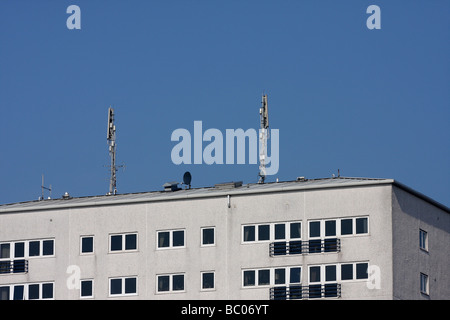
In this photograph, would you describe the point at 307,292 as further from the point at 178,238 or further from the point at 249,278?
the point at 178,238

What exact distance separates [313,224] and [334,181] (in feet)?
14.6

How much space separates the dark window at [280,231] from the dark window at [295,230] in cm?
52

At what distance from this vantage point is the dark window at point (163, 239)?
78.1 m

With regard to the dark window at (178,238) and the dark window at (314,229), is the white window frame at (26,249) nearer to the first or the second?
the dark window at (178,238)

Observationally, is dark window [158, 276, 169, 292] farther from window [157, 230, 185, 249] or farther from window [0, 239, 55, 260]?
window [0, 239, 55, 260]

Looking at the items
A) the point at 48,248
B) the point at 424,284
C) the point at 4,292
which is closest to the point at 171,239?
the point at 48,248

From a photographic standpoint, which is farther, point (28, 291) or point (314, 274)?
point (28, 291)

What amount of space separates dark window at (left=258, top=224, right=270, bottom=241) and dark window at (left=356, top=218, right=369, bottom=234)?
5.80 meters

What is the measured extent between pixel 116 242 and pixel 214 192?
24.3 feet

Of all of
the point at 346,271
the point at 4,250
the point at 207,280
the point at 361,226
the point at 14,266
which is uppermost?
the point at 361,226

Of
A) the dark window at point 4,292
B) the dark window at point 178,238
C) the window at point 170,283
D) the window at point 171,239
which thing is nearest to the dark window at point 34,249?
the dark window at point 4,292

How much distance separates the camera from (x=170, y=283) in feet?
253
